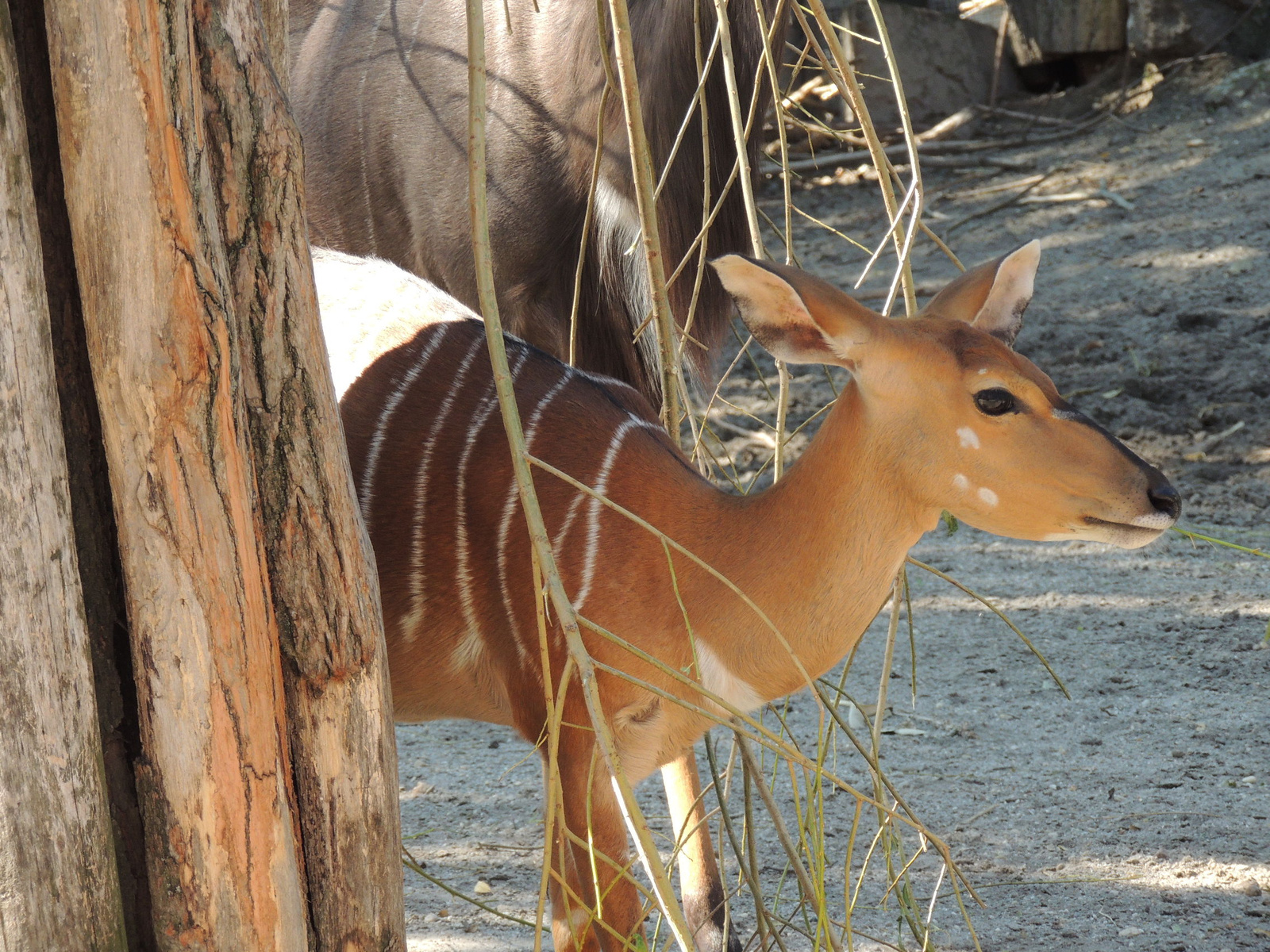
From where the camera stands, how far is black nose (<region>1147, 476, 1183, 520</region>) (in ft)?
5.67

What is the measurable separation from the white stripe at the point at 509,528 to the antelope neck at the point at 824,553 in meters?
0.30

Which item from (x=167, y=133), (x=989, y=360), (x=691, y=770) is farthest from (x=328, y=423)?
(x=691, y=770)

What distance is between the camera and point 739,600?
1.90 m

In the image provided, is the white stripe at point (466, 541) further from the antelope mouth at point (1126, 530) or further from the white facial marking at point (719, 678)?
the antelope mouth at point (1126, 530)

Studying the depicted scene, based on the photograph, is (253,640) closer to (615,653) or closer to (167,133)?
(167,133)

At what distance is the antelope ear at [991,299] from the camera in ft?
6.55

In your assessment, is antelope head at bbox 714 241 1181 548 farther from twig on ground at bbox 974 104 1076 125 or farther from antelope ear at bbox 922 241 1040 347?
twig on ground at bbox 974 104 1076 125

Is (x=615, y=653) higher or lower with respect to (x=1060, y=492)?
lower

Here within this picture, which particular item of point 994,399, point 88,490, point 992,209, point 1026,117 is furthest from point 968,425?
point 1026,117

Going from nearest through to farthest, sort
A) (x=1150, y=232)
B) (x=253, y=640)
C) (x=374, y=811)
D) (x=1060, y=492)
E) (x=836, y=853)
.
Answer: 1. (x=253, y=640)
2. (x=374, y=811)
3. (x=1060, y=492)
4. (x=836, y=853)
5. (x=1150, y=232)

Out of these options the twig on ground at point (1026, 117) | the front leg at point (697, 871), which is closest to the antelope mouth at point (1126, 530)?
the front leg at point (697, 871)

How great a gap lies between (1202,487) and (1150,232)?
2027 mm

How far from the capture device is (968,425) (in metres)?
1.81

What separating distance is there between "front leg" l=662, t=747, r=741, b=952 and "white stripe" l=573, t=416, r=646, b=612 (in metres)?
0.56
